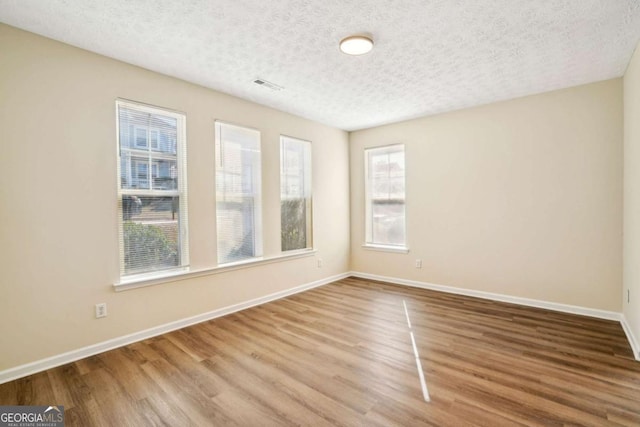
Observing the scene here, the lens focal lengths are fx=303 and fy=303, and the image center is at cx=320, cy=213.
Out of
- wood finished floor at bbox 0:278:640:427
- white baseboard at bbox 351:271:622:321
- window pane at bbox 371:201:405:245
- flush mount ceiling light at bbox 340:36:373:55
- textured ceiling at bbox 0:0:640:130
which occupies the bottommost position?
wood finished floor at bbox 0:278:640:427

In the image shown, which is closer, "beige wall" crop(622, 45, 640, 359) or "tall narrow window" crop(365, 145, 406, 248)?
"beige wall" crop(622, 45, 640, 359)

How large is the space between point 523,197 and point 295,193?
310cm

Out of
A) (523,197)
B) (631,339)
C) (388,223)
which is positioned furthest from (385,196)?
(631,339)

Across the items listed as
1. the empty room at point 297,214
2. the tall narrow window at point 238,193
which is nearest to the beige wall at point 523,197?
the empty room at point 297,214

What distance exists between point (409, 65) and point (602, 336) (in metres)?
3.23

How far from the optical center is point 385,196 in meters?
5.22

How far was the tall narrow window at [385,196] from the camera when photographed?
505cm

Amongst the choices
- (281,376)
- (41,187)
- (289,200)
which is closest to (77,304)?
(41,187)

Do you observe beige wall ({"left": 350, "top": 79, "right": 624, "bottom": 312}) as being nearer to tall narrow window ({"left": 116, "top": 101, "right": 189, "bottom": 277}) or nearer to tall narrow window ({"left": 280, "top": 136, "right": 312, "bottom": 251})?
tall narrow window ({"left": 280, "top": 136, "right": 312, "bottom": 251})

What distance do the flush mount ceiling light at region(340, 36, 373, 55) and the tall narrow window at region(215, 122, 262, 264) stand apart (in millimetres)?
1828

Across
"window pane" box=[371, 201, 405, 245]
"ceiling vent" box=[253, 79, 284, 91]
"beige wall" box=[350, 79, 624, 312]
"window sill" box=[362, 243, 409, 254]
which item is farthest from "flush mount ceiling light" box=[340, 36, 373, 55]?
"window sill" box=[362, 243, 409, 254]

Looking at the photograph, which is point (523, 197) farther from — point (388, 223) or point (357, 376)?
point (357, 376)

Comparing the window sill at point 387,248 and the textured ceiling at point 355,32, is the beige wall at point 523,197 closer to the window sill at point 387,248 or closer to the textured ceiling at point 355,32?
the window sill at point 387,248

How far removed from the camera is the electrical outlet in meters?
2.72
